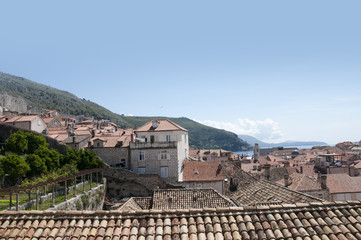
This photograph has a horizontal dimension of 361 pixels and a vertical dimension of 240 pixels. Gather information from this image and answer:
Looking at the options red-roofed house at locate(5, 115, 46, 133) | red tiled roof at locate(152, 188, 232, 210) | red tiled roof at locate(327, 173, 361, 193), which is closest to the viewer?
red tiled roof at locate(152, 188, 232, 210)

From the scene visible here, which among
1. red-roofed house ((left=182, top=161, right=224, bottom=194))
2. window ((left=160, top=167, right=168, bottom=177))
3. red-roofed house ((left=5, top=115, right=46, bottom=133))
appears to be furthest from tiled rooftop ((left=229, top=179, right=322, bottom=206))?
red-roofed house ((left=5, top=115, right=46, bottom=133))

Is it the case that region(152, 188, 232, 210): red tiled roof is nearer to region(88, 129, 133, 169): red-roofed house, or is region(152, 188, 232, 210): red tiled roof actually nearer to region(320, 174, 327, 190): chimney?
region(320, 174, 327, 190): chimney

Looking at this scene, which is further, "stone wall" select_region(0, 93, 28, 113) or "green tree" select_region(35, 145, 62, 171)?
"stone wall" select_region(0, 93, 28, 113)

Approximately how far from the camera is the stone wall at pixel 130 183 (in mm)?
38781

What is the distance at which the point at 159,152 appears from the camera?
4253 centimetres

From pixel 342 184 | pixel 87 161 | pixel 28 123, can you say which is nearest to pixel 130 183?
pixel 87 161

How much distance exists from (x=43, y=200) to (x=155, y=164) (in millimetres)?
19873

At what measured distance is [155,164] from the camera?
42594 mm

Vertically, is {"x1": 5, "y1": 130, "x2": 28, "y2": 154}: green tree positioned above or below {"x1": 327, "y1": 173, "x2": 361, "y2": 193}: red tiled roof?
above

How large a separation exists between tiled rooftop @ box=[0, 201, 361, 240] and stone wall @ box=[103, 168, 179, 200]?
31204 mm

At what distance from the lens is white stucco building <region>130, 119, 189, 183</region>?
42.1 m

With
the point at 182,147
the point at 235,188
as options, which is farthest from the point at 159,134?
the point at 235,188

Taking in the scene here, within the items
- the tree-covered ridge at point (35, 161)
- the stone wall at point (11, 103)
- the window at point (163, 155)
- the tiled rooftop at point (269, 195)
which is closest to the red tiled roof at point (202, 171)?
the window at point (163, 155)

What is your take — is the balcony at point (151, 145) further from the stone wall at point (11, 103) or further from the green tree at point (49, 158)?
the stone wall at point (11, 103)
